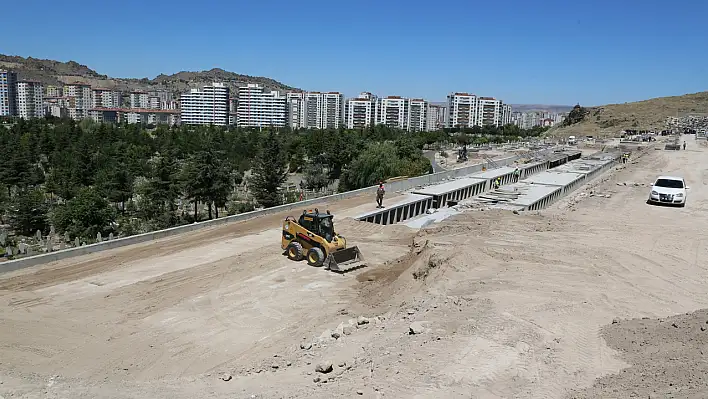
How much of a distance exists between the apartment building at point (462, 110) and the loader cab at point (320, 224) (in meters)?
150

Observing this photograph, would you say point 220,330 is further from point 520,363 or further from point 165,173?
point 165,173

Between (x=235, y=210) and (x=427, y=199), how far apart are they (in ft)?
46.5

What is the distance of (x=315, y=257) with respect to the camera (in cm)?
1585

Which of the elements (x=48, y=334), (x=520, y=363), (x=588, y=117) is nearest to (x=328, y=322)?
(x=520, y=363)

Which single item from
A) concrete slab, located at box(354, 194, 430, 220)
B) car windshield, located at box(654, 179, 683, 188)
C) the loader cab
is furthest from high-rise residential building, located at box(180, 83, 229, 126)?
the loader cab

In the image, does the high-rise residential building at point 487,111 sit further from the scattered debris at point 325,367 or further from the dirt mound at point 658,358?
the scattered debris at point 325,367

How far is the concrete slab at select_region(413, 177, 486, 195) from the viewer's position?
28917 millimetres

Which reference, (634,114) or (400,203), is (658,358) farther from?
(634,114)

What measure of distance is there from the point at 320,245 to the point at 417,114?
148 m

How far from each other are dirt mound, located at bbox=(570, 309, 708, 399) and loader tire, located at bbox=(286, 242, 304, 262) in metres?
8.96

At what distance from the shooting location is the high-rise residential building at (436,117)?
579 feet

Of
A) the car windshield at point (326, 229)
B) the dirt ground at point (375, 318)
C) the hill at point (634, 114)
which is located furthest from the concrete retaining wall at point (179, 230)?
the hill at point (634, 114)

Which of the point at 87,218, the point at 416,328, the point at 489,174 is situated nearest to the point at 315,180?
the point at 489,174

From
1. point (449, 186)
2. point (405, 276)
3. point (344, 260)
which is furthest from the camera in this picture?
point (449, 186)
